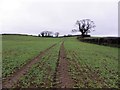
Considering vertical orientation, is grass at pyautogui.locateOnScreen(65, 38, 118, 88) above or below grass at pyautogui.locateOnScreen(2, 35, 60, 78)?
below

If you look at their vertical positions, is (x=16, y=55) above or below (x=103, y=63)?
above

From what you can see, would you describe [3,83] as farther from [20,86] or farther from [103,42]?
[103,42]

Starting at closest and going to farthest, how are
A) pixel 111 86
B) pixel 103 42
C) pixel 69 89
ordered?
1. pixel 69 89
2. pixel 111 86
3. pixel 103 42

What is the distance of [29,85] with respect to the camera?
12.6 metres

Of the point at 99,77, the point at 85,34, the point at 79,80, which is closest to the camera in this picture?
the point at 79,80

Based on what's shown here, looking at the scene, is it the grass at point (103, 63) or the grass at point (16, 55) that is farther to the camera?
the grass at point (16, 55)

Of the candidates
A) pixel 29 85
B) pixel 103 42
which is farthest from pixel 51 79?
pixel 103 42

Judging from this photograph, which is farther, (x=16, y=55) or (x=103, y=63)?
(x=16, y=55)

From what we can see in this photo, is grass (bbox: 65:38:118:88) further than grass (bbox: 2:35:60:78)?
No

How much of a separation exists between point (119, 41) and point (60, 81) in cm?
4118

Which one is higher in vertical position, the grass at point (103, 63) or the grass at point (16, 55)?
the grass at point (16, 55)

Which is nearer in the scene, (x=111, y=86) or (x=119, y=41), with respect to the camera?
(x=111, y=86)

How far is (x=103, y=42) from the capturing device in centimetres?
6531

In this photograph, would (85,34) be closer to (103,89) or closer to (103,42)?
(103,42)
